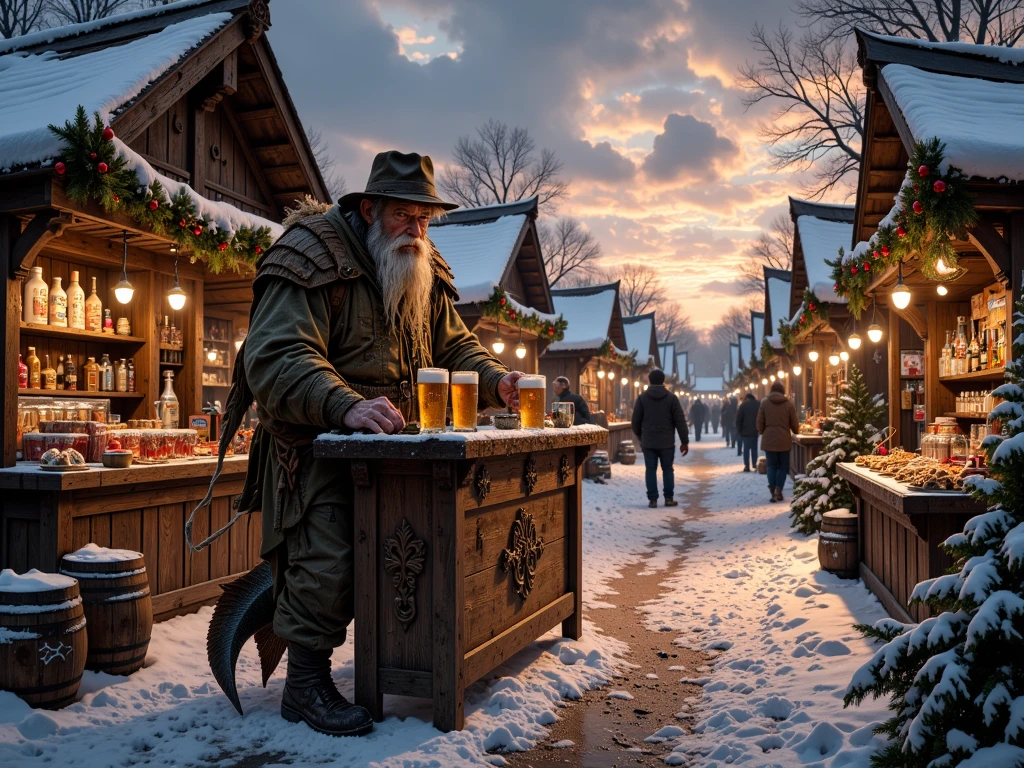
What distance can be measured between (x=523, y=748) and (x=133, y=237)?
17.2 feet

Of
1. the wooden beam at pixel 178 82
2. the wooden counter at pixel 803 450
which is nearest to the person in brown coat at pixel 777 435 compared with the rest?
the wooden counter at pixel 803 450

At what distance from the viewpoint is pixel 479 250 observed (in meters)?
17.9

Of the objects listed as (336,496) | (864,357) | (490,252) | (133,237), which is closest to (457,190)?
(490,252)

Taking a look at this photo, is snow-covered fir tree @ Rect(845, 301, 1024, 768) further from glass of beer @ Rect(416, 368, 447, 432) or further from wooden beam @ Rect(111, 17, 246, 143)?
wooden beam @ Rect(111, 17, 246, 143)

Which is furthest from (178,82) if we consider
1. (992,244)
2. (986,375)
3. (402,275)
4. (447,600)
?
(986,375)

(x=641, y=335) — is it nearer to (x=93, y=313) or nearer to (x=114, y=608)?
(x=93, y=313)

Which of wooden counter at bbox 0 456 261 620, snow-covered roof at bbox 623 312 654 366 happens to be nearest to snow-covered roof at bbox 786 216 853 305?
wooden counter at bbox 0 456 261 620

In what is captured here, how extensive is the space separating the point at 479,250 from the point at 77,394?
37.1 feet

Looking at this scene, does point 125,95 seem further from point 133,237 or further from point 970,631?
point 970,631

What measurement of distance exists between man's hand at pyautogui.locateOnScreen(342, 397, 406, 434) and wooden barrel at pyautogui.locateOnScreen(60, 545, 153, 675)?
7.01 feet

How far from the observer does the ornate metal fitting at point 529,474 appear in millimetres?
4668

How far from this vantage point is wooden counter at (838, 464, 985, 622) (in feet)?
16.8

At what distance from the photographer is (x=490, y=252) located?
1762 cm

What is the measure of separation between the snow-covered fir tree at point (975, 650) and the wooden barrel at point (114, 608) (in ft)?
12.7
